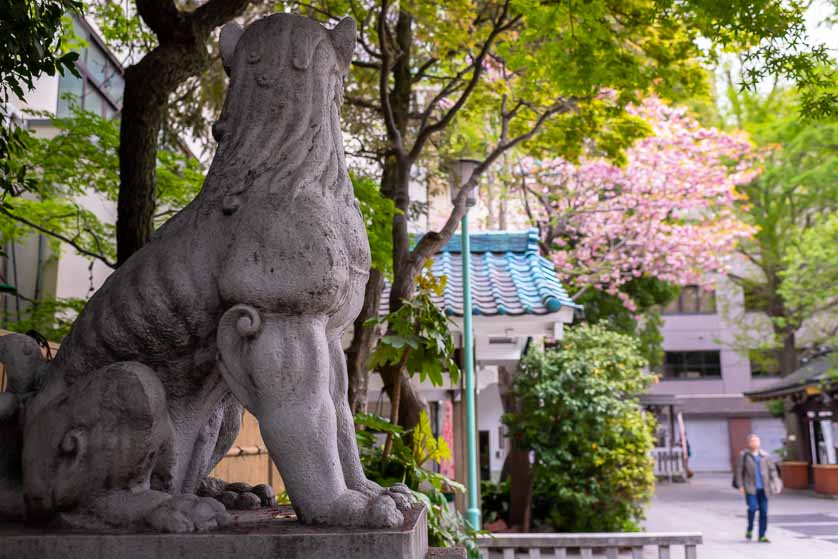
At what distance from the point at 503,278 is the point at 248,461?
19.1 feet

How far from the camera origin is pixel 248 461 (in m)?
6.32

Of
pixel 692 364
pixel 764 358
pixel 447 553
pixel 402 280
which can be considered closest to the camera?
pixel 447 553

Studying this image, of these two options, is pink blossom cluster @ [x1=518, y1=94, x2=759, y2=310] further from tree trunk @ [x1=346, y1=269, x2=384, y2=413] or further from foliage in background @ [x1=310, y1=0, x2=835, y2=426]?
tree trunk @ [x1=346, y1=269, x2=384, y2=413]

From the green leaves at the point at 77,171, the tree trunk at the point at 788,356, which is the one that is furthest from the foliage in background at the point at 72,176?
the tree trunk at the point at 788,356

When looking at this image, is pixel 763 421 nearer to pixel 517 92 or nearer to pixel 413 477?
pixel 517 92

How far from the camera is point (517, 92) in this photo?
8883mm

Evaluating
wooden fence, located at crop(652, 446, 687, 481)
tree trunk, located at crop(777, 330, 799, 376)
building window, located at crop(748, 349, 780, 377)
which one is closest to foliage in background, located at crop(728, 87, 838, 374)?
tree trunk, located at crop(777, 330, 799, 376)

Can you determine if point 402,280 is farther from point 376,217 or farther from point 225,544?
point 225,544

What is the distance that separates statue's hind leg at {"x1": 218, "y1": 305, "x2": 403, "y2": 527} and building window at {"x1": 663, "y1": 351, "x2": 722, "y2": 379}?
37.1m

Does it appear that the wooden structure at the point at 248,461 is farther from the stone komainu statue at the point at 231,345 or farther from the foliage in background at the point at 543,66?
the stone komainu statue at the point at 231,345

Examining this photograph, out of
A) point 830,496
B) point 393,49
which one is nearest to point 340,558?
point 393,49

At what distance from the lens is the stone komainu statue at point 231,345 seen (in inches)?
85.9

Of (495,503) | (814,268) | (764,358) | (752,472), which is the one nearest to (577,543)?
(495,503)

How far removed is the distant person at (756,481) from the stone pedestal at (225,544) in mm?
13212
